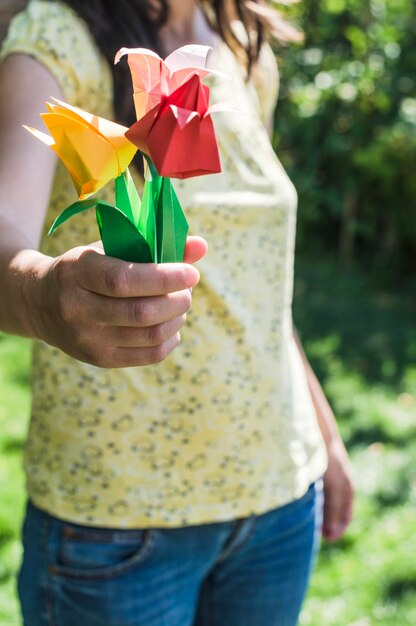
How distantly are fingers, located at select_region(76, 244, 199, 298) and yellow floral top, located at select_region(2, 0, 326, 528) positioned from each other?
17.4 inches

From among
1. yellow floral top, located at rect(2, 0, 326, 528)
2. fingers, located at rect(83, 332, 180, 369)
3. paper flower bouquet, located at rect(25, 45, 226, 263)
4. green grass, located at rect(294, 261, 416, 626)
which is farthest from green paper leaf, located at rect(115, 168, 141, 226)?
green grass, located at rect(294, 261, 416, 626)


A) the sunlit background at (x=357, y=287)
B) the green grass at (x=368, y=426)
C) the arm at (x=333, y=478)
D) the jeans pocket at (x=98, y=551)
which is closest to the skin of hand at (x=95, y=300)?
the jeans pocket at (x=98, y=551)

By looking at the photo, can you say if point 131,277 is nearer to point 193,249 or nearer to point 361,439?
point 193,249

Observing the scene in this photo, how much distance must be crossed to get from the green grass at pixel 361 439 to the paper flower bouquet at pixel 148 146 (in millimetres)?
1812

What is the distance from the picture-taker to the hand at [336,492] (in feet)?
4.75

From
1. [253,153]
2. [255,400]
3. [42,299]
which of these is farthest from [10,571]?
[42,299]

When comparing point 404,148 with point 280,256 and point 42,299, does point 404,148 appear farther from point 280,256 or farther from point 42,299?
point 42,299

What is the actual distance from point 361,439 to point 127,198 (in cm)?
275

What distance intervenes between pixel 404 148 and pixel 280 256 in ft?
14.0

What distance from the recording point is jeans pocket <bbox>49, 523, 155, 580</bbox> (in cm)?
104

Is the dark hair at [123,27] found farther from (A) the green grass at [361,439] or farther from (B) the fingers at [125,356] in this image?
(A) the green grass at [361,439]

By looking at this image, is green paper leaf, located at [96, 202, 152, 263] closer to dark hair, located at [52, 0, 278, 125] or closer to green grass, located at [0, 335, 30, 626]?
dark hair, located at [52, 0, 278, 125]

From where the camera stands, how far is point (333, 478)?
145 cm

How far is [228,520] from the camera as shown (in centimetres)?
115
